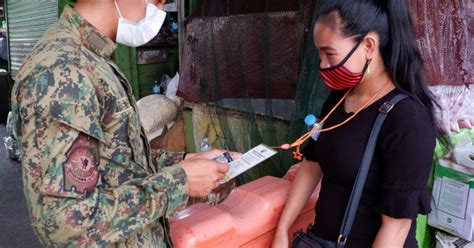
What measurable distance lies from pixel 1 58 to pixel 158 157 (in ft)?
31.3

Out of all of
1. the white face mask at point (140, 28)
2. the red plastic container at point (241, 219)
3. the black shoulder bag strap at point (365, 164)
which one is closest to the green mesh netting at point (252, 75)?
the red plastic container at point (241, 219)

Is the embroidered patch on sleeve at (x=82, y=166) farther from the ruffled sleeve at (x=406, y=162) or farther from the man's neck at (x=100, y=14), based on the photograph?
the ruffled sleeve at (x=406, y=162)

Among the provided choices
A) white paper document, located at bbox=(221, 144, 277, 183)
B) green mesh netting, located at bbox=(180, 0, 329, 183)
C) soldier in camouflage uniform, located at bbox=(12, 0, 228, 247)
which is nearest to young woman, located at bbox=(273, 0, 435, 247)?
white paper document, located at bbox=(221, 144, 277, 183)

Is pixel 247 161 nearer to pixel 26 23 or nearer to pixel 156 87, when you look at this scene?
pixel 156 87

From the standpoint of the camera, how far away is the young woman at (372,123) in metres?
1.15

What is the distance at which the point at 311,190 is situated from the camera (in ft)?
5.29

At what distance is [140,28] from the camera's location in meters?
1.21

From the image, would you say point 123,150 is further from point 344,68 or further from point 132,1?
point 344,68

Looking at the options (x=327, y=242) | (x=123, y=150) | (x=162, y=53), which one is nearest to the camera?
(x=123, y=150)

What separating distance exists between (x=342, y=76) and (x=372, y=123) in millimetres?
182

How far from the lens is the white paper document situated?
4.24 feet

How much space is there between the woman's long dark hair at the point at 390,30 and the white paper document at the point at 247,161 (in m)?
0.49

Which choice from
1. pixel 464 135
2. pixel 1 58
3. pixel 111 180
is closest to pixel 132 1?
pixel 111 180

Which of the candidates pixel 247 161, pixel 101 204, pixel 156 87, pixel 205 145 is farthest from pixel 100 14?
pixel 156 87
